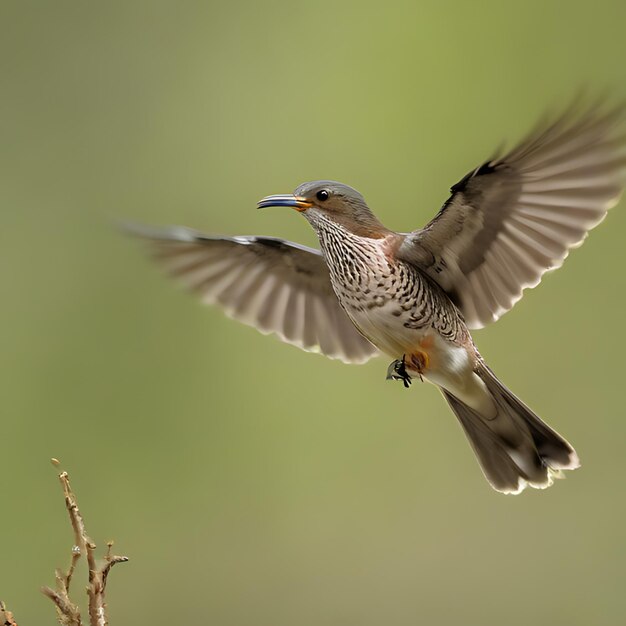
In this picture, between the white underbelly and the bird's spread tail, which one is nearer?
the white underbelly

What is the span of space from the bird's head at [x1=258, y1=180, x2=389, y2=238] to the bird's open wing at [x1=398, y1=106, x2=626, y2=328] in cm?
16

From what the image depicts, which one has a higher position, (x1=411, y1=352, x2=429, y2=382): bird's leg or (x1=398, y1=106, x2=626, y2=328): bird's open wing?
(x1=398, y1=106, x2=626, y2=328): bird's open wing

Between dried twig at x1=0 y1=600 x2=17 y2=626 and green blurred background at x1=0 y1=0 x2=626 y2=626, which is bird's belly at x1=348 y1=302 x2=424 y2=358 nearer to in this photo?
dried twig at x1=0 y1=600 x2=17 y2=626

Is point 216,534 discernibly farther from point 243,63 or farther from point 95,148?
point 243,63

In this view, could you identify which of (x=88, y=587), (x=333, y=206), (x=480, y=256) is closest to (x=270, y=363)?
(x=333, y=206)

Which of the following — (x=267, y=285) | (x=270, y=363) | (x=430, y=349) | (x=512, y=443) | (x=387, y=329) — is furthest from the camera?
(x=270, y=363)

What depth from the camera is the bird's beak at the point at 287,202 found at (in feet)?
10.2

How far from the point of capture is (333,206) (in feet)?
10.5

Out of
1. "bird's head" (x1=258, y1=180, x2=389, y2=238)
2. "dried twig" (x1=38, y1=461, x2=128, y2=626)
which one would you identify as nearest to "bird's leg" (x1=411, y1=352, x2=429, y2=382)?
"bird's head" (x1=258, y1=180, x2=389, y2=238)

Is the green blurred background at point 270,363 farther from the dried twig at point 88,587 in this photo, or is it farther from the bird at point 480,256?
the dried twig at point 88,587

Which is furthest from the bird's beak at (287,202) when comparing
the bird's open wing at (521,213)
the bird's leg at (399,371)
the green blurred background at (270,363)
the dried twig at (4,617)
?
the green blurred background at (270,363)

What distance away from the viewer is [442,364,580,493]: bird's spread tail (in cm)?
335

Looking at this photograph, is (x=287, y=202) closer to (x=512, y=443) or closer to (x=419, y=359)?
(x=419, y=359)

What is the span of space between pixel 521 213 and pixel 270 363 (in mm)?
3397
